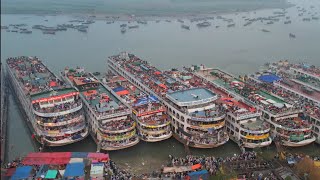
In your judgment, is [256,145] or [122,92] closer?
[256,145]

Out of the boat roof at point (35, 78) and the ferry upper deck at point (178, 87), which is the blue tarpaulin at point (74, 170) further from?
the ferry upper deck at point (178, 87)

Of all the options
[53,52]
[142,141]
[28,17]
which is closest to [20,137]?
[142,141]

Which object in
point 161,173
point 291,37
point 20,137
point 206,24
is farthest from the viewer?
point 206,24

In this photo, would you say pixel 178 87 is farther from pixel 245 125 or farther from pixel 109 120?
pixel 109 120

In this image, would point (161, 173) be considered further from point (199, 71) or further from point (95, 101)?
point (199, 71)

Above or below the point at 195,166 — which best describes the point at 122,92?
above

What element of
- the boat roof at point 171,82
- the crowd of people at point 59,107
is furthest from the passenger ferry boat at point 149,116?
the crowd of people at point 59,107

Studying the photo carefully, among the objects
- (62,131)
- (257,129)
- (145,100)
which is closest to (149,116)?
(145,100)
